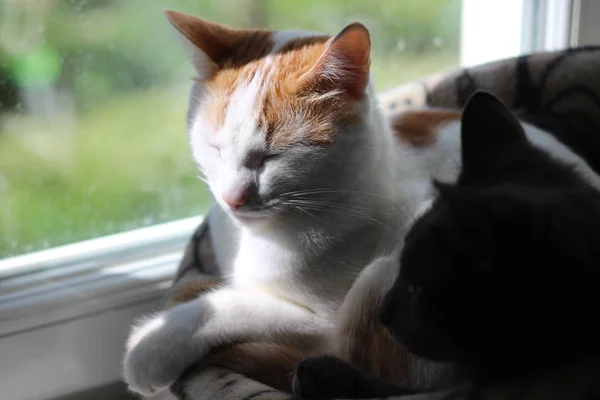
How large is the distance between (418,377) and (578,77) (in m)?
0.71

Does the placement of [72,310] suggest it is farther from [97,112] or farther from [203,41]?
[203,41]

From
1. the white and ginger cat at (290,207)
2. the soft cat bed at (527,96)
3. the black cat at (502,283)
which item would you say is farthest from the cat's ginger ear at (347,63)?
the soft cat bed at (527,96)

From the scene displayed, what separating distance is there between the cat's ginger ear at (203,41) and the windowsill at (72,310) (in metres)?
0.48

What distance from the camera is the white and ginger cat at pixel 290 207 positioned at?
2.84 feet

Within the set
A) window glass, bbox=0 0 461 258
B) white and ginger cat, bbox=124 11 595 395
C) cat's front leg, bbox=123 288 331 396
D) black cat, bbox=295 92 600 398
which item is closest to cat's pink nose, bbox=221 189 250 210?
white and ginger cat, bbox=124 11 595 395

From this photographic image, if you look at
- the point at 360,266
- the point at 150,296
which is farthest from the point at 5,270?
the point at 360,266

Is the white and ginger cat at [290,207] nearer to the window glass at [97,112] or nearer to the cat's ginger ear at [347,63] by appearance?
the cat's ginger ear at [347,63]

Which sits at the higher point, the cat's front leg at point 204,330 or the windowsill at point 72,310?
the cat's front leg at point 204,330

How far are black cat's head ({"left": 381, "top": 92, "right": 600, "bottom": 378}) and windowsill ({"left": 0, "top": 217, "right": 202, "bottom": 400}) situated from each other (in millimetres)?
723

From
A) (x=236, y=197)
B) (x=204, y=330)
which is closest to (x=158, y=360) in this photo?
(x=204, y=330)

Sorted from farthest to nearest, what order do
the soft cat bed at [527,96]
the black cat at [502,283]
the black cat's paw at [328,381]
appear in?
the soft cat bed at [527,96]
the black cat's paw at [328,381]
the black cat at [502,283]

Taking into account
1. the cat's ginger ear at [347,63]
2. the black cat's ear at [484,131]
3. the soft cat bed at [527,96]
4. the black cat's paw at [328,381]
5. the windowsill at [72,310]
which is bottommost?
the windowsill at [72,310]

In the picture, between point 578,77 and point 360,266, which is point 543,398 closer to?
point 360,266

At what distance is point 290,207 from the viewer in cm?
89
